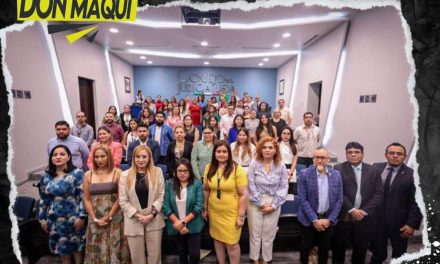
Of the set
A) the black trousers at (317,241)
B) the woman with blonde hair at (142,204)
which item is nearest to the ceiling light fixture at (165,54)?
the woman with blonde hair at (142,204)

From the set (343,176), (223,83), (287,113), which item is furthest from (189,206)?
(223,83)

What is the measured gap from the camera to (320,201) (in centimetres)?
215

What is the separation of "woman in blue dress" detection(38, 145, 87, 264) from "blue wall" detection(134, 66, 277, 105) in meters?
→ 9.63

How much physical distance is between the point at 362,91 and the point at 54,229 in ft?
18.5

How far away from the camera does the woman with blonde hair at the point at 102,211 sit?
6.51 ft

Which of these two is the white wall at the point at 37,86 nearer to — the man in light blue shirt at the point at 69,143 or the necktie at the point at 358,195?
the man in light blue shirt at the point at 69,143

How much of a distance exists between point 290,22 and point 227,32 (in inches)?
65.2

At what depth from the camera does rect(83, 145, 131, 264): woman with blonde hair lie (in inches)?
78.1

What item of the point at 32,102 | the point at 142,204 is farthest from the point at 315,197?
the point at 32,102

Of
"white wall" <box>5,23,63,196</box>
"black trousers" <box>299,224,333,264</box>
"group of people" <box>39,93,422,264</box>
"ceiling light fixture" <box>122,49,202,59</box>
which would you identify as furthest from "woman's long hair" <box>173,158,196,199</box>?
"ceiling light fixture" <box>122,49,202,59</box>

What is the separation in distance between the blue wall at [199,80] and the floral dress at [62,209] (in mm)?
9673

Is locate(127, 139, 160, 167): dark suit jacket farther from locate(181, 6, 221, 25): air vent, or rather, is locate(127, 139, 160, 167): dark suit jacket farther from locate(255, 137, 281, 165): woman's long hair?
locate(181, 6, 221, 25): air vent

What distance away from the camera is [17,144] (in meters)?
3.79

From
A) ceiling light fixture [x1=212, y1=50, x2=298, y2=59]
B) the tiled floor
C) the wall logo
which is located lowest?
the tiled floor
